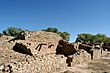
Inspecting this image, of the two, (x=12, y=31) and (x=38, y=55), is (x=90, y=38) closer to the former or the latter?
(x=12, y=31)

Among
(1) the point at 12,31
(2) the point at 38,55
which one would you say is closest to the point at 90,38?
(1) the point at 12,31

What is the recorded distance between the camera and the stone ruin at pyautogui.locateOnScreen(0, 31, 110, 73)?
1623 centimetres

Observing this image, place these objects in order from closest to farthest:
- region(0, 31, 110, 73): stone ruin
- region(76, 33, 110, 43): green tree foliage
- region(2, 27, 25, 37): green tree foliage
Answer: region(0, 31, 110, 73): stone ruin → region(2, 27, 25, 37): green tree foliage → region(76, 33, 110, 43): green tree foliage

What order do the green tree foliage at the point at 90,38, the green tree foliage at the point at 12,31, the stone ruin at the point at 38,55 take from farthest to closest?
the green tree foliage at the point at 90,38, the green tree foliage at the point at 12,31, the stone ruin at the point at 38,55

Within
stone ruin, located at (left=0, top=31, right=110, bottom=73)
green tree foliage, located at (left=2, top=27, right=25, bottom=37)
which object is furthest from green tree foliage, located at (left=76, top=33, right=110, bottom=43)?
stone ruin, located at (left=0, top=31, right=110, bottom=73)

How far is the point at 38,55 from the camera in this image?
63.9 feet

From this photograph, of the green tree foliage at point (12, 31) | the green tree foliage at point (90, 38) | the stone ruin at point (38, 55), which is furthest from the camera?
the green tree foliage at point (90, 38)

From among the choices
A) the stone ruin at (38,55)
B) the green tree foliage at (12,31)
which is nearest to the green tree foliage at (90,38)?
the green tree foliage at (12,31)

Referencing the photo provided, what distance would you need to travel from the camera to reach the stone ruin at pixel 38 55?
16.2 meters

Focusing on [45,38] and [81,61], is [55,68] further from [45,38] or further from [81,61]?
[45,38]

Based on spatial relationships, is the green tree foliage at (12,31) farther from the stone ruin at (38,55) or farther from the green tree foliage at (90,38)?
the stone ruin at (38,55)

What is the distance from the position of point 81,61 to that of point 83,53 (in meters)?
1.11

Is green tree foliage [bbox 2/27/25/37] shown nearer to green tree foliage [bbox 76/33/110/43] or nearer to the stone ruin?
green tree foliage [bbox 76/33/110/43]

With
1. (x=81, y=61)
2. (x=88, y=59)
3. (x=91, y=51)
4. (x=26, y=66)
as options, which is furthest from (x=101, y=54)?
(x=26, y=66)
